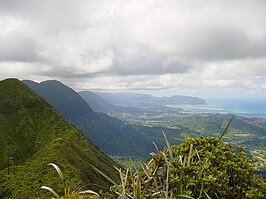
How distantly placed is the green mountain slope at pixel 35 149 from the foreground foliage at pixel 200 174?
31.5 metres

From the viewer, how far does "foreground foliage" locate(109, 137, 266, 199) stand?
16.6 feet

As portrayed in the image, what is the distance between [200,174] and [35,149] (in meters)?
97.6

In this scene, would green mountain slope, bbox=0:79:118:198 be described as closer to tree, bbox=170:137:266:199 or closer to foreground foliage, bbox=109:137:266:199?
tree, bbox=170:137:266:199

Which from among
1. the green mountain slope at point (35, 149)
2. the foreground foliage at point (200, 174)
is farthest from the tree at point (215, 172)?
the green mountain slope at point (35, 149)

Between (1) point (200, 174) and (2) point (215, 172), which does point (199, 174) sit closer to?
(1) point (200, 174)

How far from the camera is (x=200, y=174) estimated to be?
550 cm

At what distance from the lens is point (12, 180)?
5791 cm

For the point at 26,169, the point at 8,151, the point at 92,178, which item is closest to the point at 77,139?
the point at 8,151

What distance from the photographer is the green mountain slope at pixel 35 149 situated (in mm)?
57188

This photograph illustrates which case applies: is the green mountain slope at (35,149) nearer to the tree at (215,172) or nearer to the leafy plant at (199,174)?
the tree at (215,172)

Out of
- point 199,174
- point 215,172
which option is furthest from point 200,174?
point 215,172

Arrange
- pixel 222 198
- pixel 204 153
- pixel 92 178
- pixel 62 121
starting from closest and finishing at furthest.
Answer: pixel 222 198
pixel 204 153
pixel 92 178
pixel 62 121

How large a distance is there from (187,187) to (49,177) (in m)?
56.6

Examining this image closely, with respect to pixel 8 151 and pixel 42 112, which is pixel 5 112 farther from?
pixel 8 151
